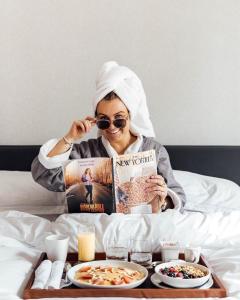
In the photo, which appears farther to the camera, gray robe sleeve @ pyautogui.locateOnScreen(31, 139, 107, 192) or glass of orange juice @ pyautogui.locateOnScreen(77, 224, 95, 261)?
gray robe sleeve @ pyautogui.locateOnScreen(31, 139, 107, 192)

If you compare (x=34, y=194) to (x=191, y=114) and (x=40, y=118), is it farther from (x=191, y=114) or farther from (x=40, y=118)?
(x=191, y=114)

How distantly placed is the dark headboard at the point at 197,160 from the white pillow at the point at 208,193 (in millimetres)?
178

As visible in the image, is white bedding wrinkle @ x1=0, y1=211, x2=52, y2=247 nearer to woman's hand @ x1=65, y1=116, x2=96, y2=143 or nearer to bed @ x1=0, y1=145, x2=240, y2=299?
bed @ x1=0, y1=145, x2=240, y2=299

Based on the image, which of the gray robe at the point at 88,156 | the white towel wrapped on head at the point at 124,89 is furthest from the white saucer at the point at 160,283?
the white towel wrapped on head at the point at 124,89

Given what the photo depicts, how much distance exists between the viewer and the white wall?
Result: 2.53m

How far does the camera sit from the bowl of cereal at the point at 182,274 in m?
1.13

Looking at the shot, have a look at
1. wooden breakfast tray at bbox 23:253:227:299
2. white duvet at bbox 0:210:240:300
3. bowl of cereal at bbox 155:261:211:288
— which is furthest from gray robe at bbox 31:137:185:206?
wooden breakfast tray at bbox 23:253:227:299

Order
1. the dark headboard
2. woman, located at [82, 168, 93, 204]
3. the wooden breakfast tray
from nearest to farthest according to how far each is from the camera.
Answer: the wooden breakfast tray, woman, located at [82, 168, 93, 204], the dark headboard

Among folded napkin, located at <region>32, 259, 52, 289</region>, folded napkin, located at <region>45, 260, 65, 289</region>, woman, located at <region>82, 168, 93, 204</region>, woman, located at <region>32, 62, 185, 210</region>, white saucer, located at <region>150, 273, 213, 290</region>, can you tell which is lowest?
white saucer, located at <region>150, 273, 213, 290</region>

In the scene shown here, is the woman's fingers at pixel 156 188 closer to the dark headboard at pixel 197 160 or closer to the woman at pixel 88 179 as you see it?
the woman at pixel 88 179

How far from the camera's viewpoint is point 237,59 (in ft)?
8.40

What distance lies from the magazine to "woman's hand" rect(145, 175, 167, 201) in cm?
2

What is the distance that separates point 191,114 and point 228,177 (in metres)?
0.41

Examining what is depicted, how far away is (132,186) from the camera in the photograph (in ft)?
5.54
